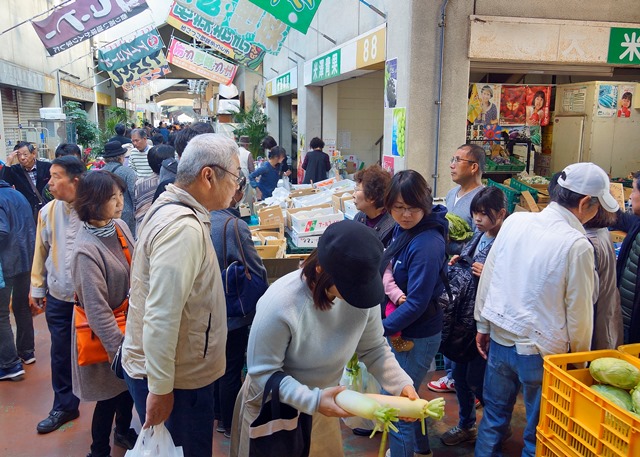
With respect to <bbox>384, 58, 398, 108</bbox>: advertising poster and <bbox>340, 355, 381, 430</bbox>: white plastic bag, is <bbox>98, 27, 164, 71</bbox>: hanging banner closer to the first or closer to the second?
<bbox>384, 58, 398, 108</bbox>: advertising poster

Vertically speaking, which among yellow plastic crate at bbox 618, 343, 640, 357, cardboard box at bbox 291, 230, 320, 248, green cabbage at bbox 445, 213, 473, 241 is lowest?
cardboard box at bbox 291, 230, 320, 248

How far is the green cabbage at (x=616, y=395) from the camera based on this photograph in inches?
83.5

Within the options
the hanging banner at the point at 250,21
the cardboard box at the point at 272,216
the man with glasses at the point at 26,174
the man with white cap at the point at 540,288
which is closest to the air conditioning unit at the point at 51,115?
Result: the hanging banner at the point at 250,21

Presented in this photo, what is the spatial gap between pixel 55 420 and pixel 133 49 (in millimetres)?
13891

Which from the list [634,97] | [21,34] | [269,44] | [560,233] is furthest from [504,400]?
[21,34]

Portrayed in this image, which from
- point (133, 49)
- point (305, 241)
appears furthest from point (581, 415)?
point (133, 49)

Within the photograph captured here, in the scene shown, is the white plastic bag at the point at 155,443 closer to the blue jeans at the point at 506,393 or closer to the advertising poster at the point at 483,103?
the blue jeans at the point at 506,393

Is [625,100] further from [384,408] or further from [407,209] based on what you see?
[384,408]

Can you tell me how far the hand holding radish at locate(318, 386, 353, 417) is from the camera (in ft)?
5.94

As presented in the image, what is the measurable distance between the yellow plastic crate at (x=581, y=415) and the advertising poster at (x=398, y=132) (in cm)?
418

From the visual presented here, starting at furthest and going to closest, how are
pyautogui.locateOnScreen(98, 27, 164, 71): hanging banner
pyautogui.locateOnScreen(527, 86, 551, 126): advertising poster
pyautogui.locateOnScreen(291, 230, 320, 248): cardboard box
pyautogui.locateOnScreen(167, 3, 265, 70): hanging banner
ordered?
pyautogui.locateOnScreen(98, 27, 164, 71): hanging banner < pyautogui.locateOnScreen(167, 3, 265, 70): hanging banner < pyautogui.locateOnScreen(527, 86, 551, 126): advertising poster < pyautogui.locateOnScreen(291, 230, 320, 248): cardboard box

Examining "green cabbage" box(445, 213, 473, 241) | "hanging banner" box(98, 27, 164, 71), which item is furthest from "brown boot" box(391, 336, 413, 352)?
"hanging banner" box(98, 27, 164, 71)

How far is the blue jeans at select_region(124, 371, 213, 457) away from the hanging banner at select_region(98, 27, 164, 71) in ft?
49.1

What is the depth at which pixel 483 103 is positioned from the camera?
22.0 ft
